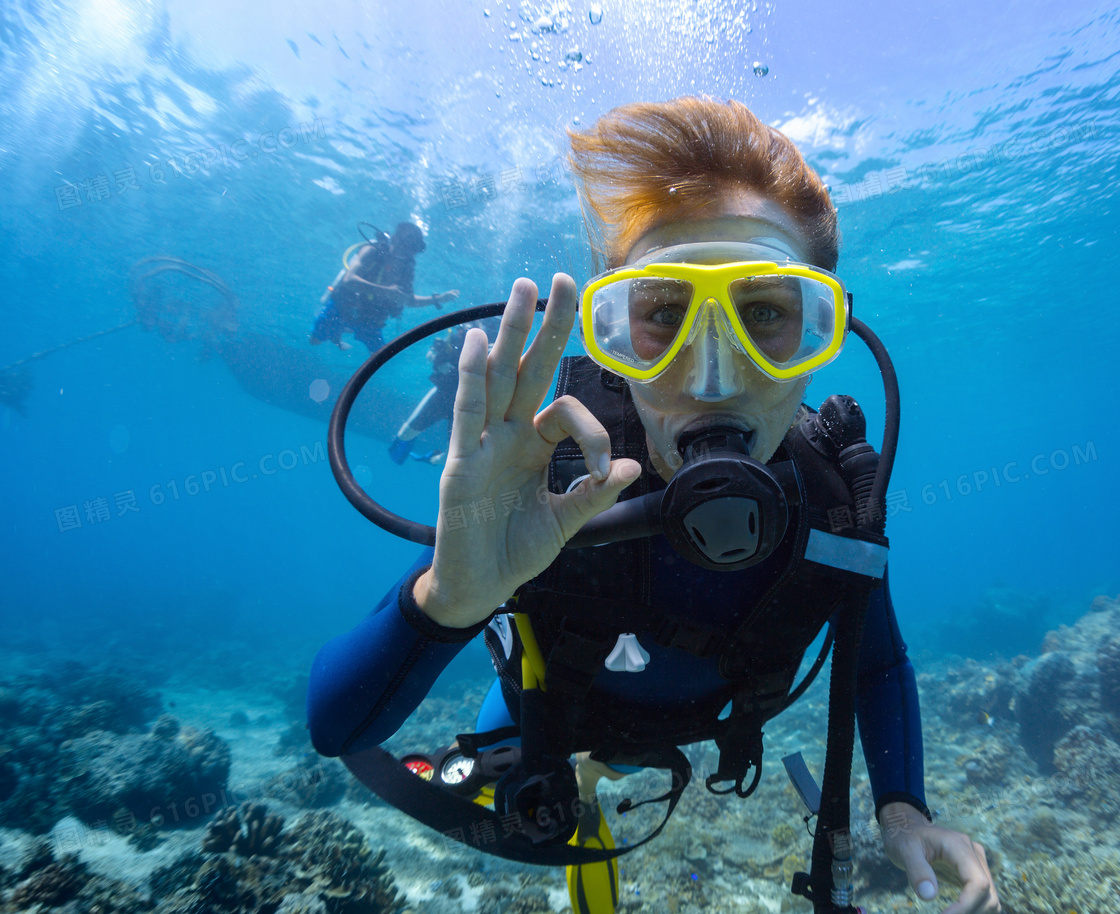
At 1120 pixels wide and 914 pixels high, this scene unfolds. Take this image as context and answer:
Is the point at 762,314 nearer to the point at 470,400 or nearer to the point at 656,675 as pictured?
the point at 470,400

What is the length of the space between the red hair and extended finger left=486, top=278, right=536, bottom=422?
951 millimetres

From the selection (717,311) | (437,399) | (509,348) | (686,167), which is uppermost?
(437,399)

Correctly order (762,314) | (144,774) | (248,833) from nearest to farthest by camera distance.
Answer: (762,314)
(248,833)
(144,774)


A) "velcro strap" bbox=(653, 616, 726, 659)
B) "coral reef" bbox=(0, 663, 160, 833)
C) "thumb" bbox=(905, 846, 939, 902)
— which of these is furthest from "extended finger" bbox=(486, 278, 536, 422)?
"coral reef" bbox=(0, 663, 160, 833)

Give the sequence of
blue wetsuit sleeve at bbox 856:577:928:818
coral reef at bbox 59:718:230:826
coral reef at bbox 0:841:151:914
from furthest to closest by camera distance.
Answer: coral reef at bbox 59:718:230:826
coral reef at bbox 0:841:151:914
blue wetsuit sleeve at bbox 856:577:928:818

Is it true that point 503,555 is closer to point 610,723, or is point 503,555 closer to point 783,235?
point 610,723

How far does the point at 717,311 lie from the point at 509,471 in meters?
0.90

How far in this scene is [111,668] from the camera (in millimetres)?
17750

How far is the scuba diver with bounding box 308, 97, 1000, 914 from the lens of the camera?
1423 mm

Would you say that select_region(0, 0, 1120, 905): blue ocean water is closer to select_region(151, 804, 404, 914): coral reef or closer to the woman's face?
the woman's face

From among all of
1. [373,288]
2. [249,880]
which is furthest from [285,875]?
[373,288]

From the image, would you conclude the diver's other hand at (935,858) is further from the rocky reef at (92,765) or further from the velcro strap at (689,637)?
the rocky reef at (92,765)

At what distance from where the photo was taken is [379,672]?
1626mm

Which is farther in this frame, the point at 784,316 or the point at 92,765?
the point at 92,765
